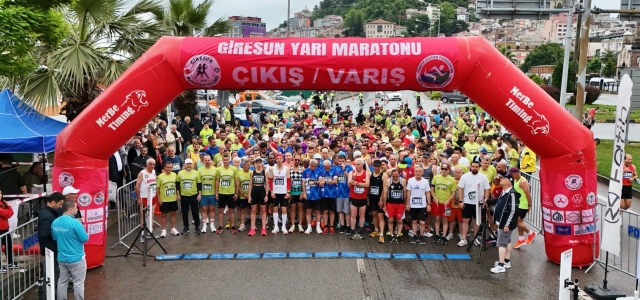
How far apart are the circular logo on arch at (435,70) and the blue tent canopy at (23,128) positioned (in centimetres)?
706

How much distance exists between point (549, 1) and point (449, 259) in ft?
36.8

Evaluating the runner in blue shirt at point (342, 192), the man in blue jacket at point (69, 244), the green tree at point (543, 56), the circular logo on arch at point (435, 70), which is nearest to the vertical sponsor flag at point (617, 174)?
the circular logo on arch at point (435, 70)

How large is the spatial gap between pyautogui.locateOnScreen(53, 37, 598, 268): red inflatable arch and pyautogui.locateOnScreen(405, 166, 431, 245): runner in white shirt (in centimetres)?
227

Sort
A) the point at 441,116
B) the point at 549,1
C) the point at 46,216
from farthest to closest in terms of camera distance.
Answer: the point at 441,116 < the point at 549,1 < the point at 46,216

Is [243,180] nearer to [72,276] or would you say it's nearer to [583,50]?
[72,276]

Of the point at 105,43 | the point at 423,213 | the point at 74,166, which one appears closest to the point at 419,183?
the point at 423,213

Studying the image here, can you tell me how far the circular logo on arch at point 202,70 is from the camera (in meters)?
8.73

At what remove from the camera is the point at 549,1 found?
17.6 meters

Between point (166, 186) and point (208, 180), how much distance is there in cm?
83

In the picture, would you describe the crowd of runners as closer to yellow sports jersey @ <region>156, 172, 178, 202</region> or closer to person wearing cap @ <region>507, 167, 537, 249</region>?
yellow sports jersey @ <region>156, 172, 178, 202</region>

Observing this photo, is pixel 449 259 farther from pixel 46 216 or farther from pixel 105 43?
pixel 105 43

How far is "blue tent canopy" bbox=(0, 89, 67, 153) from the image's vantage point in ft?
34.1

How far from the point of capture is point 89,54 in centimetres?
1145

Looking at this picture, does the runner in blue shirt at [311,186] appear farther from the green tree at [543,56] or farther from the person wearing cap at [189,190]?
the green tree at [543,56]
